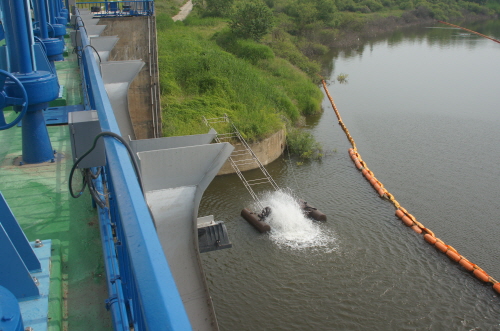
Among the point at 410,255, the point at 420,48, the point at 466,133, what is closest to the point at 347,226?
the point at 410,255

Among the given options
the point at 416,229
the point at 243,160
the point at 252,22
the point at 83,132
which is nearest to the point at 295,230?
the point at 416,229

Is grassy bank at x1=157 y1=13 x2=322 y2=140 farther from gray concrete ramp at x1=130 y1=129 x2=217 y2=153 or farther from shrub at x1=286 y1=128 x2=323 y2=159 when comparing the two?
gray concrete ramp at x1=130 y1=129 x2=217 y2=153

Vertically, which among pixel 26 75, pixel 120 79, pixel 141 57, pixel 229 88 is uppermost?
pixel 26 75

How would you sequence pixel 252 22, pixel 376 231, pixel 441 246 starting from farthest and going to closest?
pixel 252 22, pixel 376 231, pixel 441 246

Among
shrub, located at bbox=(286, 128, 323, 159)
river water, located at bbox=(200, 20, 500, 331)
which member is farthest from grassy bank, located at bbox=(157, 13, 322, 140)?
river water, located at bbox=(200, 20, 500, 331)

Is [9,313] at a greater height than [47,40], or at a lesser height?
lesser

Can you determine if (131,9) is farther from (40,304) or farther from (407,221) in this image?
(40,304)
